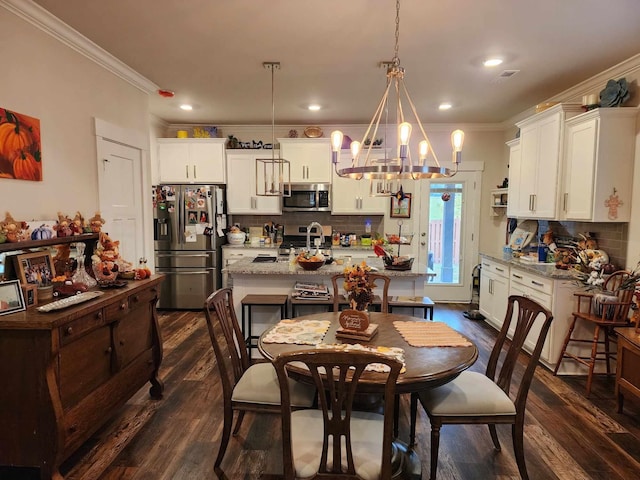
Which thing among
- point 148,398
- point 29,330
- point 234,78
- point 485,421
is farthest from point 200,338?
point 485,421

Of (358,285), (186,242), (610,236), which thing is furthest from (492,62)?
(186,242)

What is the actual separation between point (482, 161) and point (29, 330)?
18.0 ft

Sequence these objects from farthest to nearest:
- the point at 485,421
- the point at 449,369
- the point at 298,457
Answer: the point at 485,421, the point at 449,369, the point at 298,457

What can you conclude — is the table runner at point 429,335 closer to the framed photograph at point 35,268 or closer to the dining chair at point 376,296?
the dining chair at point 376,296

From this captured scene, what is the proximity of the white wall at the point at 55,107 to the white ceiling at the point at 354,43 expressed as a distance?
9.6 inches

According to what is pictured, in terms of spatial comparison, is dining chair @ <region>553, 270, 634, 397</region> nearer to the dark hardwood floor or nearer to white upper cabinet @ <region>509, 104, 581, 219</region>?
the dark hardwood floor

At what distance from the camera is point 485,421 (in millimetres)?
1831

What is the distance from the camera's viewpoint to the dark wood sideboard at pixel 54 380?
1.77 meters

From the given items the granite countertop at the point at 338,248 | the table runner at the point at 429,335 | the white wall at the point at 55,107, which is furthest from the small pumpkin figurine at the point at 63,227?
the granite countertop at the point at 338,248

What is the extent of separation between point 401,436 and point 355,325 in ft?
3.01

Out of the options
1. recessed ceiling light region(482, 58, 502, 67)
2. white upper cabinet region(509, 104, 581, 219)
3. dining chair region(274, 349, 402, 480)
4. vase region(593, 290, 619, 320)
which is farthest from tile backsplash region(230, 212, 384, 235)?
dining chair region(274, 349, 402, 480)

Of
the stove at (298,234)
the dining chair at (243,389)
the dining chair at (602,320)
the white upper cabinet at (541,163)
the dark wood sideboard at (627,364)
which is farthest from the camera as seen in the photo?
the stove at (298,234)

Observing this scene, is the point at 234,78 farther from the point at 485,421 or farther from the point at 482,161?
the point at 482,161

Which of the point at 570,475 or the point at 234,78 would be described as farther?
the point at 234,78
